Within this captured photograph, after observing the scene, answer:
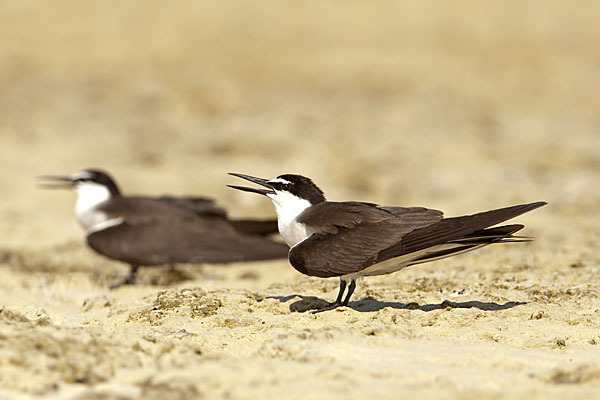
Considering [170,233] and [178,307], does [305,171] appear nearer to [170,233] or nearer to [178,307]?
[170,233]

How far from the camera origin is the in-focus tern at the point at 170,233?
666 cm

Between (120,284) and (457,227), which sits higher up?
(457,227)

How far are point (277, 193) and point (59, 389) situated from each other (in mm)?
2040

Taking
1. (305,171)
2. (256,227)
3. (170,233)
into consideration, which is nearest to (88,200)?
(170,233)

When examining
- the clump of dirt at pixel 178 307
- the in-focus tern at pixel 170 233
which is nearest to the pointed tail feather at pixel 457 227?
the clump of dirt at pixel 178 307

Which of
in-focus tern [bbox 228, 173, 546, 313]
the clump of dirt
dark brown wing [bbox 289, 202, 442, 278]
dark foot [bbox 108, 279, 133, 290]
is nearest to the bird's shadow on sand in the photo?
in-focus tern [bbox 228, 173, 546, 313]

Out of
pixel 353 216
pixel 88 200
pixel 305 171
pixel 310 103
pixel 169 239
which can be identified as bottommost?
pixel 353 216

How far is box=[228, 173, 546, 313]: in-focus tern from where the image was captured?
4180 mm

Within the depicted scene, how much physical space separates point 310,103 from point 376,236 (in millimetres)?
11616

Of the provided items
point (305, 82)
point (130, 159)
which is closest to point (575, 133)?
point (305, 82)

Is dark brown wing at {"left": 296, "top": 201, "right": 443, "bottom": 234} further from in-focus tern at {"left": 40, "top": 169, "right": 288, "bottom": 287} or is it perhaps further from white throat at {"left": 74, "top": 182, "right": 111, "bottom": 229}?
white throat at {"left": 74, "top": 182, "right": 111, "bottom": 229}

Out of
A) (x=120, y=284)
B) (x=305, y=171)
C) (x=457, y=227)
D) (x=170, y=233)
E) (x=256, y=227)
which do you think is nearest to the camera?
(x=457, y=227)

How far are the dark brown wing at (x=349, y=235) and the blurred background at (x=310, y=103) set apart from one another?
3.06 meters

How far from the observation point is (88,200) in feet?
24.7
